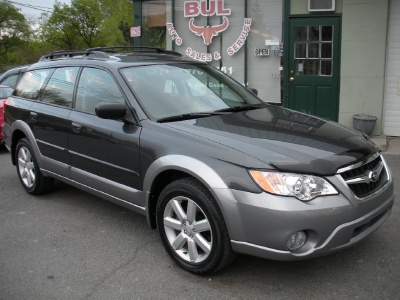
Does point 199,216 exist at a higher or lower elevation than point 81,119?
lower

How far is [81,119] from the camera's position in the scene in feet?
14.4

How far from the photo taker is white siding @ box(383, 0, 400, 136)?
27.3 ft

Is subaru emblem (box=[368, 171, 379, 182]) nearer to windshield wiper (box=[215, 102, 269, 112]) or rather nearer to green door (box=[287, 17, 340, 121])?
windshield wiper (box=[215, 102, 269, 112])

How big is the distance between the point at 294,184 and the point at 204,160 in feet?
2.24

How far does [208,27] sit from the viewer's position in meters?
9.98

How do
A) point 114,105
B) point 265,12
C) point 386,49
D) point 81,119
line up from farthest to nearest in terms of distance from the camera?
point 265,12
point 386,49
point 81,119
point 114,105

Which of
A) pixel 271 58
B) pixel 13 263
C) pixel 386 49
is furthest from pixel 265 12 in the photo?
pixel 13 263

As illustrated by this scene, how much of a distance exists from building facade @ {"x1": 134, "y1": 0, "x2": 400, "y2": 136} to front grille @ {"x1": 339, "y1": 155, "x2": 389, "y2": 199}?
5.59 metres

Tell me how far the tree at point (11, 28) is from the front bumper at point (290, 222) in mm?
65418

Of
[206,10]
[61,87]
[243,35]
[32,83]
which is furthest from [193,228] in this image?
[206,10]

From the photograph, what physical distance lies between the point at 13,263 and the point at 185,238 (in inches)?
60.4

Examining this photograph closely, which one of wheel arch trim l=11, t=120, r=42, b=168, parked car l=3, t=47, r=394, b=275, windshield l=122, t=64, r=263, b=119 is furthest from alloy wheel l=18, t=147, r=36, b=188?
windshield l=122, t=64, r=263, b=119

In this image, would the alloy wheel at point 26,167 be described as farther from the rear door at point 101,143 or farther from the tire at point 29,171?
the rear door at point 101,143

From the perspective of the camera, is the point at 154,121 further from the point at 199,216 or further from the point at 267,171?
the point at 267,171
